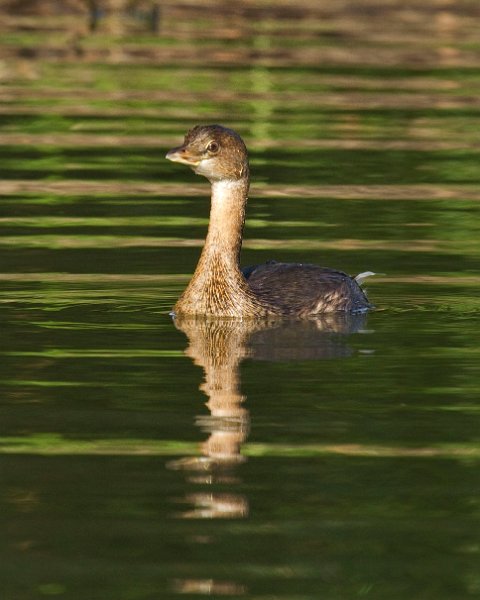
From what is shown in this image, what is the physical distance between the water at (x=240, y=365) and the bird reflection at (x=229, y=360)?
2 cm

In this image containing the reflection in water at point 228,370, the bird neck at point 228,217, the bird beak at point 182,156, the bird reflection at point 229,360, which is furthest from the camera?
the bird neck at point 228,217

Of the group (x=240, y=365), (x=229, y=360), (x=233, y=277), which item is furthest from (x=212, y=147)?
(x=240, y=365)

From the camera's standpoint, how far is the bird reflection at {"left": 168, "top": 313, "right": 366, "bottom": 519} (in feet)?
28.8

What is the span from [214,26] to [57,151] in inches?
528

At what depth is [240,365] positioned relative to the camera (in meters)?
11.9

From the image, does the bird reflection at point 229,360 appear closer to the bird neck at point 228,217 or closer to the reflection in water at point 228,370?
the reflection in water at point 228,370

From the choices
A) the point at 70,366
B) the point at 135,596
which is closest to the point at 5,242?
the point at 70,366

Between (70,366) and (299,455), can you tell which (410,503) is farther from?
(70,366)

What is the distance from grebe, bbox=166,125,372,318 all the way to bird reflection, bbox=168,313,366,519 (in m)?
0.10

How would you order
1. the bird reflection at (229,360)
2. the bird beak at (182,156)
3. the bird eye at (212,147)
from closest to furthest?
1. the bird reflection at (229,360)
2. the bird beak at (182,156)
3. the bird eye at (212,147)

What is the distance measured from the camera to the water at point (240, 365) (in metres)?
7.99

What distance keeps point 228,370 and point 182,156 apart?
82.5 inches

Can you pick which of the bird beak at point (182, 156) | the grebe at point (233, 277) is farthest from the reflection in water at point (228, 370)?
the bird beak at point (182, 156)

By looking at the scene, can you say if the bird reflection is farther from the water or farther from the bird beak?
the bird beak
